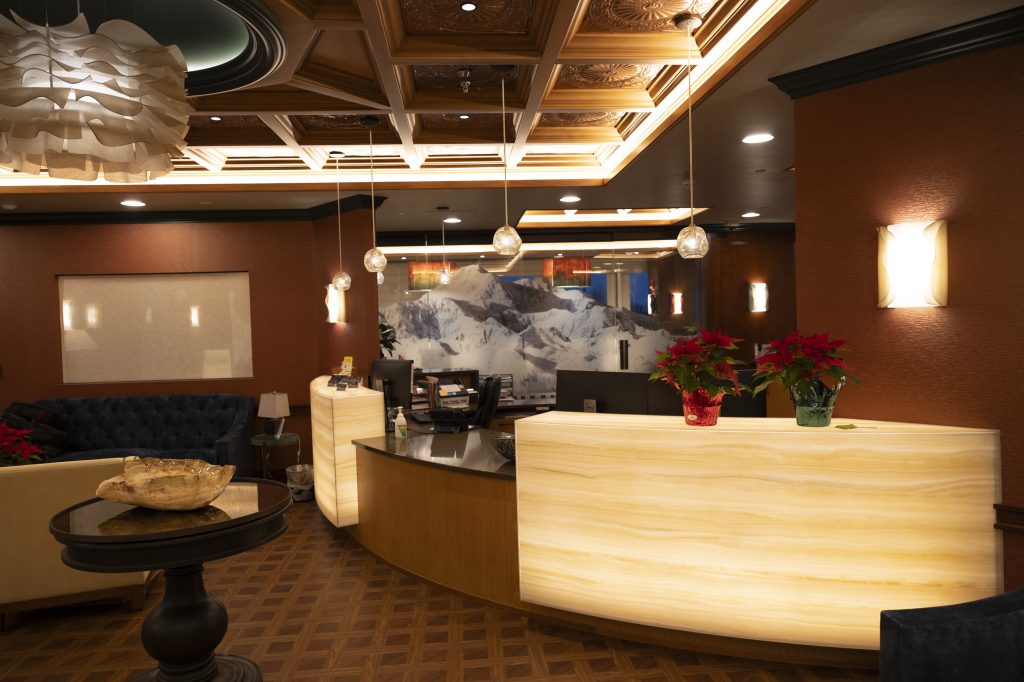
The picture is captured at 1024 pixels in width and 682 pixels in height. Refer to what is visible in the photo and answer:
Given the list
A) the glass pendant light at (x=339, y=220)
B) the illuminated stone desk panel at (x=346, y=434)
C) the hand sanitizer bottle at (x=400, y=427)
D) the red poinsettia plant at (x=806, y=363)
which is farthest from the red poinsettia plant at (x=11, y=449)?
the red poinsettia plant at (x=806, y=363)

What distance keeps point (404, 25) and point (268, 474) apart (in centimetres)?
552

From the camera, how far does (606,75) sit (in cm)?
441

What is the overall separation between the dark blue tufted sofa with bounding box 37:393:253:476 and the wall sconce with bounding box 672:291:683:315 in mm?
6228

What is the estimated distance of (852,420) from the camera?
3428 millimetres

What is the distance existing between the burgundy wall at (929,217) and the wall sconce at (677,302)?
625cm

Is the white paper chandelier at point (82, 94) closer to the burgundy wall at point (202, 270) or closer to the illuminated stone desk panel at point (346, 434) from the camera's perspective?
the illuminated stone desk panel at point (346, 434)

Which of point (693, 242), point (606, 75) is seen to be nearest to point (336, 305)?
point (606, 75)

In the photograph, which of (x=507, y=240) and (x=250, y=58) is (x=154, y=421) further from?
(x=250, y=58)

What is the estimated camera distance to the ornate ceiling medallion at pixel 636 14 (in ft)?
11.1

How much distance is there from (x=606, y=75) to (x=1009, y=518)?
342 centimetres

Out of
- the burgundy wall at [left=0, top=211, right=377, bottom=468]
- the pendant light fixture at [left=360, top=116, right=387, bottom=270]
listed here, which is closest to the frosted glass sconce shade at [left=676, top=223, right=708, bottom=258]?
the pendant light fixture at [left=360, top=116, right=387, bottom=270]

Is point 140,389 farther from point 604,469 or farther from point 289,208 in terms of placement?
point 604,469

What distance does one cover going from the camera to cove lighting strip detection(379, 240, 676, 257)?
29.7 feet

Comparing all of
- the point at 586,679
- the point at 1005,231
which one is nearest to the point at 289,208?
the point at 586,679
